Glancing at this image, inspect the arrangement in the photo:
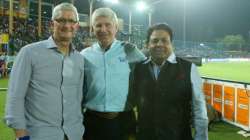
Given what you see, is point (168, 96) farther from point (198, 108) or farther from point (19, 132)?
point (19, 132)

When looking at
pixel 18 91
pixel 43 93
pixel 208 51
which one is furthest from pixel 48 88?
pixel 208 51

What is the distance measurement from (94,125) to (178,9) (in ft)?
237

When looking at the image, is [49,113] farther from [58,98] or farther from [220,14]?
[220,14]

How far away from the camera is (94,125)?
3.84 meters

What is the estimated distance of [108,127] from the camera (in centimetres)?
384

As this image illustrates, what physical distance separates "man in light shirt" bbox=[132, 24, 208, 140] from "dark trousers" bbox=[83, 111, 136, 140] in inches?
19.1

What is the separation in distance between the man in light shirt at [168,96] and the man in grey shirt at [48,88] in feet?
2.03

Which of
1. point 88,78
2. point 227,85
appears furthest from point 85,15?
point 88,78

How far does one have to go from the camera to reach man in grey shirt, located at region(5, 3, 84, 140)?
3.11 m

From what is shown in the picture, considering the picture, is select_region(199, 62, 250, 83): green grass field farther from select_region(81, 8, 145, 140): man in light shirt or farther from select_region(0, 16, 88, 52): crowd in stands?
select_region(81, 8, 145, 140): man in light shirt

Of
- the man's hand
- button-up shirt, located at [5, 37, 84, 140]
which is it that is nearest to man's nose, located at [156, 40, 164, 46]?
button-up shirt, located at [5, 37, 84, 140]

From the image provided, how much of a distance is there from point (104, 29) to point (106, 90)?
0.60 metres

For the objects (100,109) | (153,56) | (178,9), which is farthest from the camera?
(178,9)

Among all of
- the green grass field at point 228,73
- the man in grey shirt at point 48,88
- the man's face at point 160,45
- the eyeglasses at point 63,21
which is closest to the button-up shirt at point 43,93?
the man in grey shirt at point 48,88
